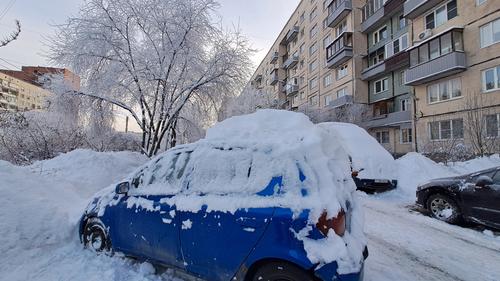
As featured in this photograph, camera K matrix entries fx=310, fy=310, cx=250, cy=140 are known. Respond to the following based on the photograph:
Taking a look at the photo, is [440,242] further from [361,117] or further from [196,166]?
[361,117]

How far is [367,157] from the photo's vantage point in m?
10.4

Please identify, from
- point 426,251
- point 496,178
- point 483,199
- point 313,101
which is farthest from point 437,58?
point 313,101

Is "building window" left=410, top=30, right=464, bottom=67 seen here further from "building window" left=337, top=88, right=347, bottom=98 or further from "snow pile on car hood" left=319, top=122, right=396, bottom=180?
"snow pile on car hood" left=319, top=122, right=396, bottom=180

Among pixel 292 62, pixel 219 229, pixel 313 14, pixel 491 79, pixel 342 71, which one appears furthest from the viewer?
pixel 292 62

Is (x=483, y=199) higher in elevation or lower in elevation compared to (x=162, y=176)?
lower

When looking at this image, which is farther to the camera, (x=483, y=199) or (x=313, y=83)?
(x=313, y=83)

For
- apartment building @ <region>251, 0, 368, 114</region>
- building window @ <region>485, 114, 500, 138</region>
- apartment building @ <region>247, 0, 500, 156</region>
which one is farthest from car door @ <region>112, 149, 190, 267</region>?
apartment building @ <region>251, 0, 368, 114</region>

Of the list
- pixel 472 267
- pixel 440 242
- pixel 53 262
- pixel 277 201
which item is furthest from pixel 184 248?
pixel 440 242

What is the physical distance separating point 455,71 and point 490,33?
281cm

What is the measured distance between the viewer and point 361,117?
31797 mm

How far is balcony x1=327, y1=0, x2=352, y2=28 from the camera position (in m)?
34.8

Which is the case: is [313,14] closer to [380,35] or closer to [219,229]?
[380,35]

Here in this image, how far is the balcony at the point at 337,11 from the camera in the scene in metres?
34.8

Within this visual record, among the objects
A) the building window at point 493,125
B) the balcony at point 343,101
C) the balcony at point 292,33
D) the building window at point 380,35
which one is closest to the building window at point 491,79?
the building window at point 493,125
